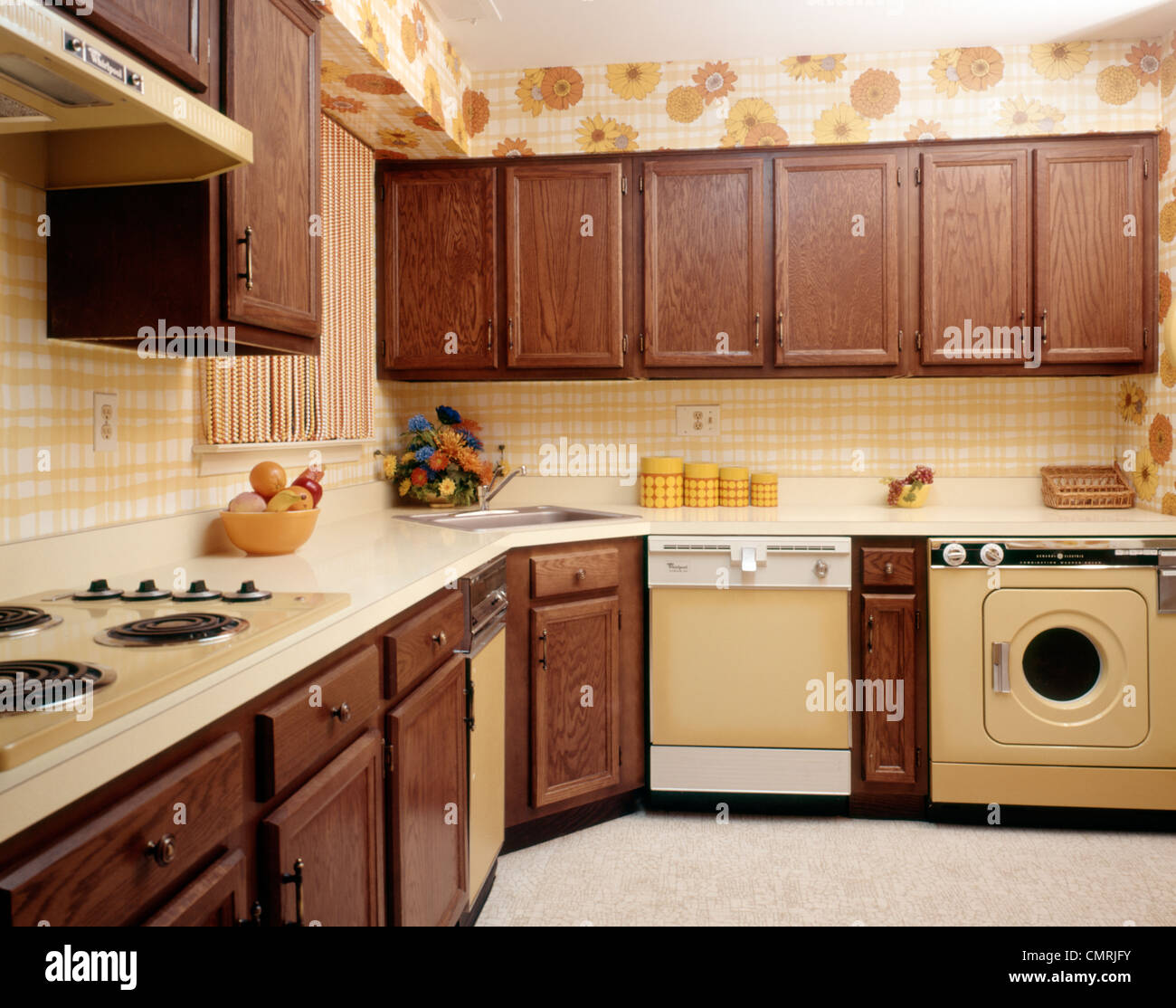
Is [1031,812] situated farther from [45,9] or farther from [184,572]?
[45,9]

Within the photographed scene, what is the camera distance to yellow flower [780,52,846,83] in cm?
312

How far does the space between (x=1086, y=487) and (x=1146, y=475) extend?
192 millimetres

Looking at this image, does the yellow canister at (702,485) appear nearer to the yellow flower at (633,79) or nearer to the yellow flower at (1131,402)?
the yellow flower at (633,79)

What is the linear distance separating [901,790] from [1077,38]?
2.57 meters

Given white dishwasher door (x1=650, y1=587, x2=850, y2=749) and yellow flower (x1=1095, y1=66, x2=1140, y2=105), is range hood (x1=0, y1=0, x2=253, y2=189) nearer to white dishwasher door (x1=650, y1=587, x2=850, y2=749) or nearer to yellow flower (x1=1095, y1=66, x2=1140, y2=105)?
white dishwasher door (x1=650, y1=587, x2=850, y2=749)

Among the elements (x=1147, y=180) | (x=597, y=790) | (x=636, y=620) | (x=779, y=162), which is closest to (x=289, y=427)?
(x=636, y=620)

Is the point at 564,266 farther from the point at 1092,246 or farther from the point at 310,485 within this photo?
the point at 1092,246

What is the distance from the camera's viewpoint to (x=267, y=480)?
Result: 2.03 m

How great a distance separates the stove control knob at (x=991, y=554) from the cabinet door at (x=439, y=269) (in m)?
1.73

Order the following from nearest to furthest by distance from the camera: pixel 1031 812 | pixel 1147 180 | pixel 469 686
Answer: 1. pixel 469 686
2. pixel 1031 812
3. pixel 1147 180

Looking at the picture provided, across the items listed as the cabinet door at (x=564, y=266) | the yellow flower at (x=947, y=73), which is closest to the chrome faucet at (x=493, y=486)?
the cabinet door at (x=564, y=266)

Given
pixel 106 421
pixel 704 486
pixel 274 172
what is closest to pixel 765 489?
pixel 704 486

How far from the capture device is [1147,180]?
2.95 metres

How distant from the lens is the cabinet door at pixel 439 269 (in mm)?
3145
